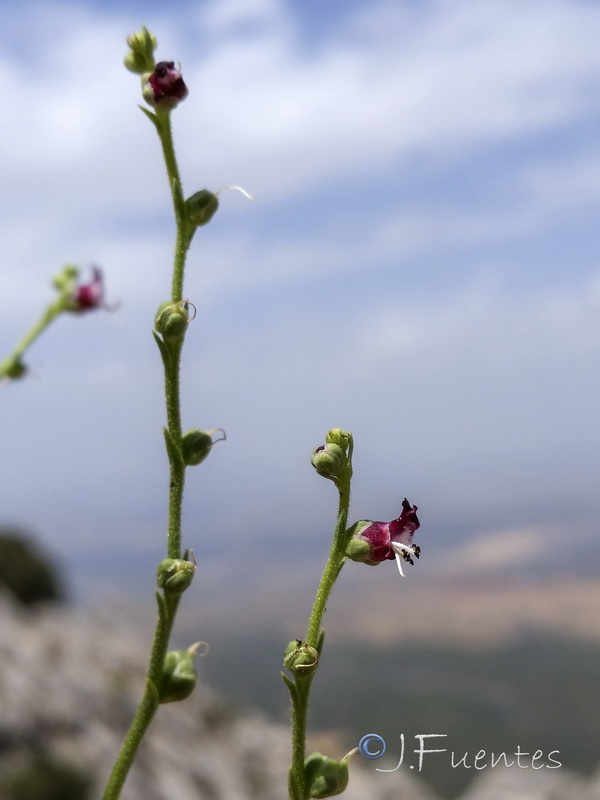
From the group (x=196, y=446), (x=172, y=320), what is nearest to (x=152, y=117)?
(x=172, y=320)

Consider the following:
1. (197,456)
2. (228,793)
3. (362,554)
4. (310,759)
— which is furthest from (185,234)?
(228,793)

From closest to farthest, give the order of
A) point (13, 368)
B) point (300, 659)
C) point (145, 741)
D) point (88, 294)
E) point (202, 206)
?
point (300, 659) < point (202, 206) < point (13, 368) < point (88, 294) < point (145, 741)

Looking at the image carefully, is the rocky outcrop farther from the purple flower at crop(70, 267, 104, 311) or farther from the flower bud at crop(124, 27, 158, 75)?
the flower bud at crop(124, 27, 158, 75)

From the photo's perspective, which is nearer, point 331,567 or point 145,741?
point 331,567

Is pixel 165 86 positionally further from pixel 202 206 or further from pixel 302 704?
pixel 302 704

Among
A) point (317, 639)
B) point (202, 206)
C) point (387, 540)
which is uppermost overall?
point (202, 206)

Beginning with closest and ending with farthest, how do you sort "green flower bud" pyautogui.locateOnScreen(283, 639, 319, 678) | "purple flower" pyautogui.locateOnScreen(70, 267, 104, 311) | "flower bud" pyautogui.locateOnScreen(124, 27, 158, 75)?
"green flower bud" pyautogui.locateOnScreen(283, 639, 319, 678) → "flower bud" pyautogui.locateOnScreen(124, 27, 158, 75) → "purple flower" pyautogui.locateOnScreen(70, 267, 104, 311)

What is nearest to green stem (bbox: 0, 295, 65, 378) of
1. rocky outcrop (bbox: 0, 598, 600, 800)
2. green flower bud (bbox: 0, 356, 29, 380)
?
green flower bud (bbox: 0, 356, 29, 380)
